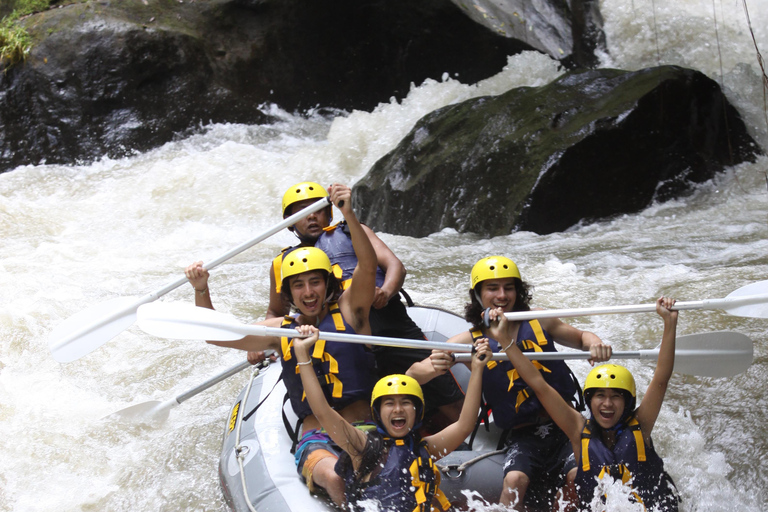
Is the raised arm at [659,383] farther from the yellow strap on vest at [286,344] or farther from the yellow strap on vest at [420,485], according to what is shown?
the yellow strap on vest at [286,344]

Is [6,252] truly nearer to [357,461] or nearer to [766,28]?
[357,461]

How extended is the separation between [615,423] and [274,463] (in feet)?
4.08

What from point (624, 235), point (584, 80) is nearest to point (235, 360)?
point (624, 235)

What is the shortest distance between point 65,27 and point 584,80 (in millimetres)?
6158

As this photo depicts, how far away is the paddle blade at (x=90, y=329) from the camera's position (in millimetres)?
3205

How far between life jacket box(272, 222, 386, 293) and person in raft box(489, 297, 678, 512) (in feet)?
2.65

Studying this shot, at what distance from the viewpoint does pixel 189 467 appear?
3.79 metres

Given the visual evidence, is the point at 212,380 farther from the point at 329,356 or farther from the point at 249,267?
the point at 249,267

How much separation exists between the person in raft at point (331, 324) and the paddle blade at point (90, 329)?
1.97 feet

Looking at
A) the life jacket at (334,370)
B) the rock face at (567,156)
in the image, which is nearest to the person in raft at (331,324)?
the life jacket at (334,370)

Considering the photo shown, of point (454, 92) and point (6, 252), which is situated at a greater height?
point (454, 92)

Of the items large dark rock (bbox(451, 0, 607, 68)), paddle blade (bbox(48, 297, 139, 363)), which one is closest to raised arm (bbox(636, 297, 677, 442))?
paddle blade (bbox(48, 297, 139, 363))

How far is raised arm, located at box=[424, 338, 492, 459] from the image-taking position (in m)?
2.62

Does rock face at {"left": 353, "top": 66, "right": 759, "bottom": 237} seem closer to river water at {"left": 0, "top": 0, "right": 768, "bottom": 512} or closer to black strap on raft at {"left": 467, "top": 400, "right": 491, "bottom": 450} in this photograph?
river water at {"left": 0, "top": 0, "right": 768, "bottom": 512}
